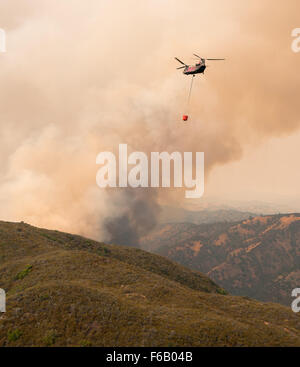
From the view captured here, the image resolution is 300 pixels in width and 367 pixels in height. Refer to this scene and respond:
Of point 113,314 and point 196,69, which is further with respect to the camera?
point 196,69

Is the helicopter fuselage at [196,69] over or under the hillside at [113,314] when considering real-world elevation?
over

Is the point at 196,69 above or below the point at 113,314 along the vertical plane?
above

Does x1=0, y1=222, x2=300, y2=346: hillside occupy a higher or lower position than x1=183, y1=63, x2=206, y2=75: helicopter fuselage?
lower

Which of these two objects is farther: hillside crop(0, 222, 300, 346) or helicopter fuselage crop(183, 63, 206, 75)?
helicopter fuselage crop(183, 63, 206, 75)

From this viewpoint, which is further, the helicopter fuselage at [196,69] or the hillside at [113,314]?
the helicopter fuselage at [196,69]
